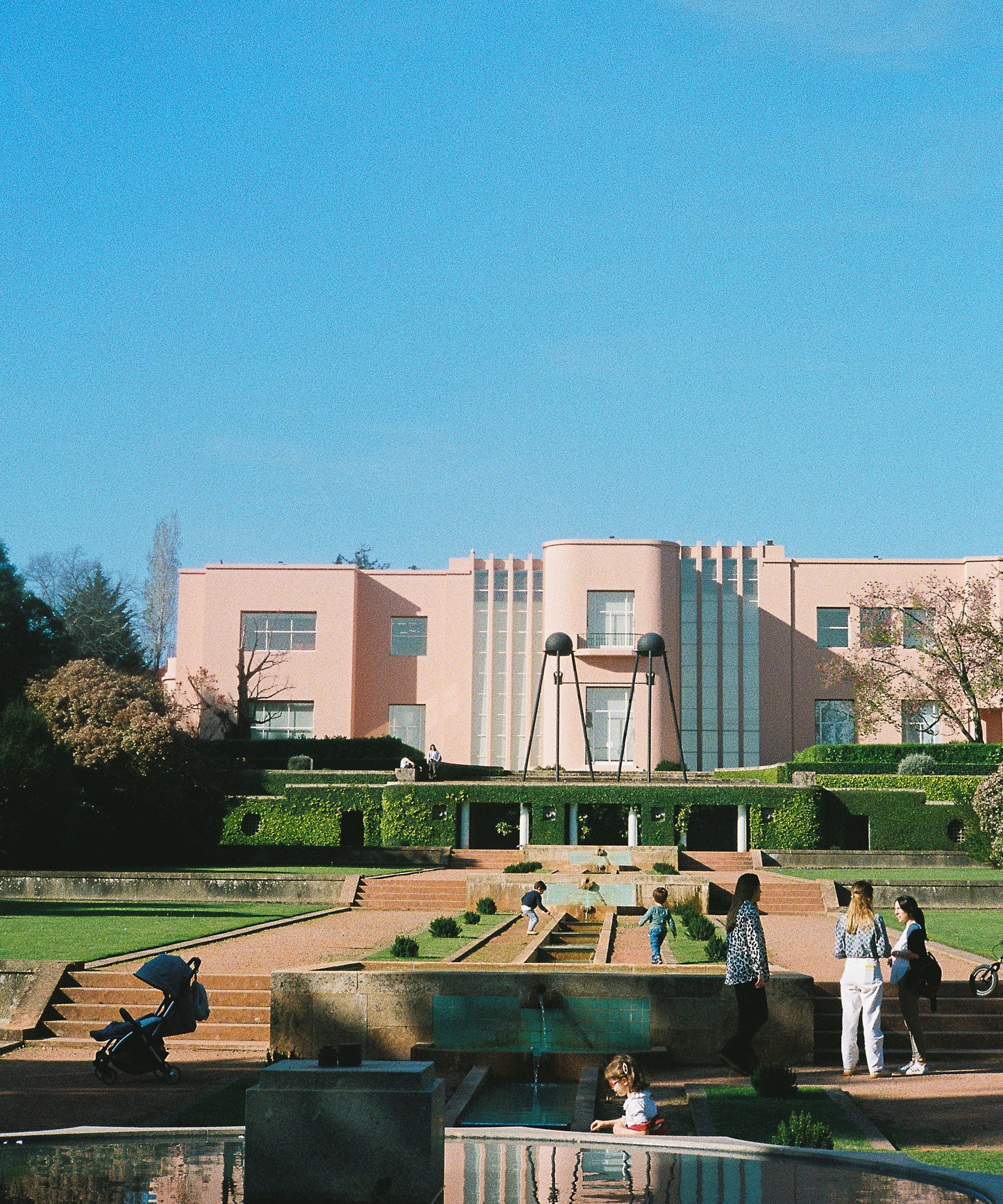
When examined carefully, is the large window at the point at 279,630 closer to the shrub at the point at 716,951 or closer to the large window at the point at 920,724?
the large window at the point at 920,724

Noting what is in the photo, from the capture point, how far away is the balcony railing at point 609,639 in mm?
52188

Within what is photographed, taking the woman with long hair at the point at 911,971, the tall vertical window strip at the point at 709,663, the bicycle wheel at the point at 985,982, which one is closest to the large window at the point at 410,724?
the tall vertical window strip at the point at 709,663

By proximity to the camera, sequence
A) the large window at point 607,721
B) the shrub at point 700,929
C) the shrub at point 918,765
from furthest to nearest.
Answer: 1. the large window at point 607,721
2. the shrub at point 918,765
3. the shrub at point 700,929

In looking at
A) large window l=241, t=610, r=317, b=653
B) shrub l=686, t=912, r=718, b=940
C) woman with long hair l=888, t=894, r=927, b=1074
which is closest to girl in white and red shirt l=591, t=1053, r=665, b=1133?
woman with long hair l=888, t=894, r=927, b=1074

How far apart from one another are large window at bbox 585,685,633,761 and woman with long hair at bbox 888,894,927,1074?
126ft

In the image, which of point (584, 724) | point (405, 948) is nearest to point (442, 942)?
point (405, 948)

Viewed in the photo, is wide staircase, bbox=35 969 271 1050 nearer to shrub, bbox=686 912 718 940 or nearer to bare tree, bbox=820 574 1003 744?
shrub, bbox=686 912 718 940

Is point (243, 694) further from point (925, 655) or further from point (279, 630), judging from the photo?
point (925, 655)

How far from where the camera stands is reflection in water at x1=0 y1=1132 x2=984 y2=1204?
24.0 feet

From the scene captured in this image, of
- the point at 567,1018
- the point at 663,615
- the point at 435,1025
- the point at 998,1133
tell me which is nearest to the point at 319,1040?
the point at 435,1025

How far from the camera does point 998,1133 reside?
9.96m

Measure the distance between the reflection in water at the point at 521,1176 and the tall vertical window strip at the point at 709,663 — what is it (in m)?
45.6

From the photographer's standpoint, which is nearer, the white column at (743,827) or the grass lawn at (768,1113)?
the grass lawn at (768,1113)

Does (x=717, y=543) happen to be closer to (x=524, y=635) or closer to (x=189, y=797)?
(x=524, y=635)
